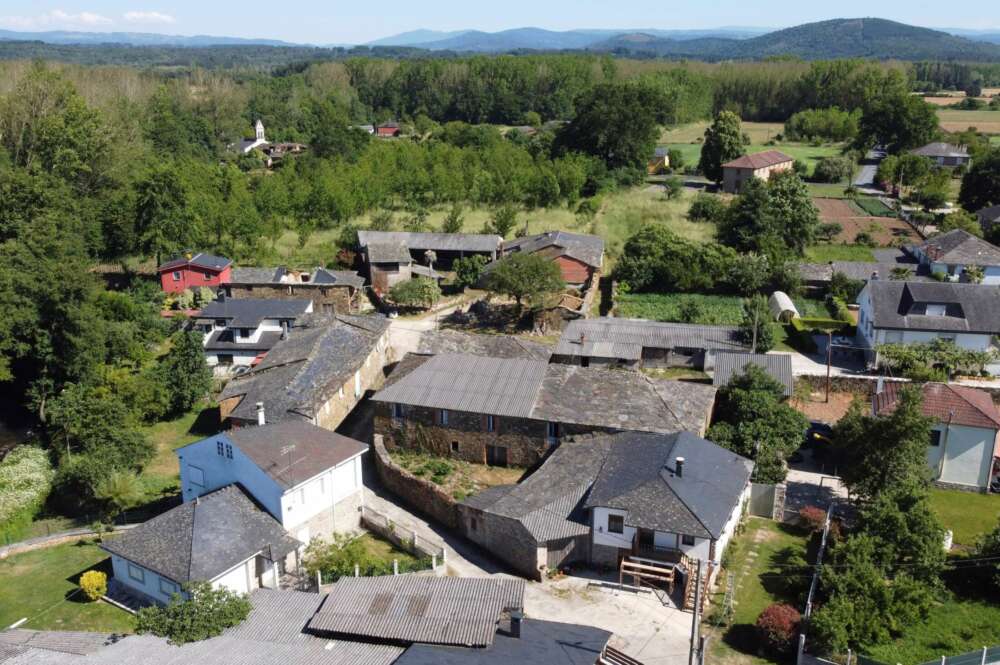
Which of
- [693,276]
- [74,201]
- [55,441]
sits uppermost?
[74,201]

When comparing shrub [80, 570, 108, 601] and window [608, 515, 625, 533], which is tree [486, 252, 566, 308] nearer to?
window [608, 515, 625, 533]

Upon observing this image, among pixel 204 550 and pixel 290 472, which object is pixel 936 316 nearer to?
pixel 290 472

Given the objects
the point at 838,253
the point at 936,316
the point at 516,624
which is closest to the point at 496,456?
the point at 516,624

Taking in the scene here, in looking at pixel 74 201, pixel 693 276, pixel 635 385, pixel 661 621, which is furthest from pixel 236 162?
pixel 661 621

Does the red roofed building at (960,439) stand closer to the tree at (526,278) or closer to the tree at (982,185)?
the tree at (526,278)

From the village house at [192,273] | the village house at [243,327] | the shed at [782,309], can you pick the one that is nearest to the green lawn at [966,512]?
the shed at [782,309]

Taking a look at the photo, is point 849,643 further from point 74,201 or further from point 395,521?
point 74,201
